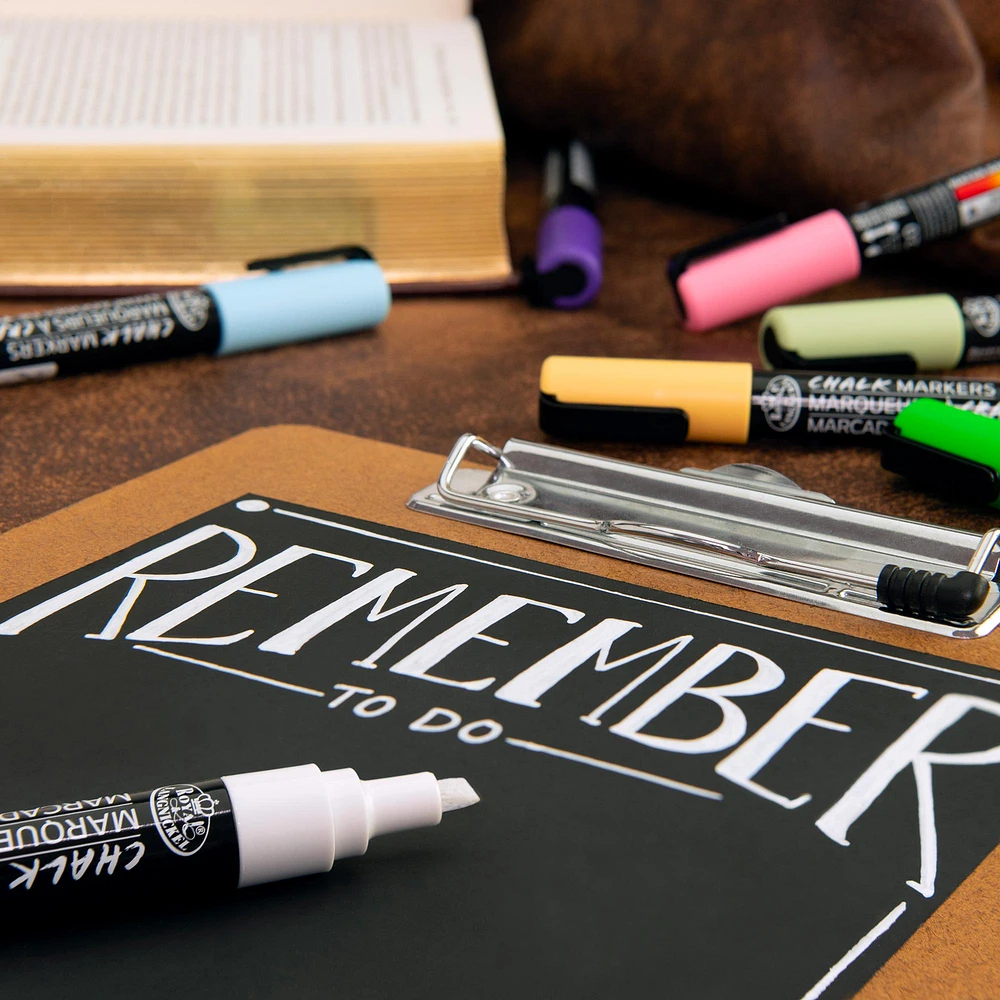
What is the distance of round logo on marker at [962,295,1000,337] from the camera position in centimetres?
57

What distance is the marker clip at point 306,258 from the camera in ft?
2.09

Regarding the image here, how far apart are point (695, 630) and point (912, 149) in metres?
0.45

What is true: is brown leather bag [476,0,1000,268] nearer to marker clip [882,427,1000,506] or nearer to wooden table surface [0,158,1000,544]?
wooden table surface [0,158,1000,544]

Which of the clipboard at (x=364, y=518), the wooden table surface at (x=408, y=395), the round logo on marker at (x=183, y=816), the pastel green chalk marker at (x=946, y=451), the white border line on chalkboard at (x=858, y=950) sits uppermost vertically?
the round logo on marker at (x=183, y=816)

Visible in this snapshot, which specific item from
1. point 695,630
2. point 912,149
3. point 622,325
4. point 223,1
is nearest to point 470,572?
point 695,630

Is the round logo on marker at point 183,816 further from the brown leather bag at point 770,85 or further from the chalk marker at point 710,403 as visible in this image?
the brown leather bag at point 770,85

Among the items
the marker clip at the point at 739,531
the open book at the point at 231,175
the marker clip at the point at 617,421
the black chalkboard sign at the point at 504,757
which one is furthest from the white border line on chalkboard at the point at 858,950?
the open book at the point at 231,175

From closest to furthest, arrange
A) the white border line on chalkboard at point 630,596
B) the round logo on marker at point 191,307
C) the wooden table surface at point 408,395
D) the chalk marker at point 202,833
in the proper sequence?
the chalk marker at point 202,833
the white border line on chalkboard at point 630,596
the wooden table surface at point 408,395
the round logo on marker at point 191,307

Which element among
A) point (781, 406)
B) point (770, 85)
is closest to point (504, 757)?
point (781, 406)

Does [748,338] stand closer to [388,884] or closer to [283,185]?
[283,185]

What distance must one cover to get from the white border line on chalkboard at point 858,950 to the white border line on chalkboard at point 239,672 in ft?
0.47

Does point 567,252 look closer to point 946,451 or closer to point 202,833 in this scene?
point 946,451

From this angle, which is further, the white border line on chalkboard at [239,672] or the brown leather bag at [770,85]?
the brown leather bag at [770,85]

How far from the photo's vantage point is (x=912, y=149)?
0.69 meters
